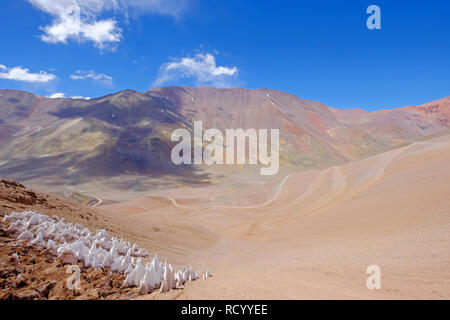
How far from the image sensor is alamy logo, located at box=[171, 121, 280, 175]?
2798 inches

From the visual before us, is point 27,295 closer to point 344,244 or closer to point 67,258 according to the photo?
point 67,258

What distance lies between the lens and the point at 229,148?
7775 cm

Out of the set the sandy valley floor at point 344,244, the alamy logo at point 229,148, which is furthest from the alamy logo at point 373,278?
the alamy logo at point 229,148

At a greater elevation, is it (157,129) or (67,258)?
(157,129)

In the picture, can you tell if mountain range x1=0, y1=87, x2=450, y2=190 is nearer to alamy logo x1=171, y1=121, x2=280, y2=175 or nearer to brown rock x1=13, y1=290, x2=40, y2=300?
alamy logo x1=171, y1=121, x2=280, y2=175

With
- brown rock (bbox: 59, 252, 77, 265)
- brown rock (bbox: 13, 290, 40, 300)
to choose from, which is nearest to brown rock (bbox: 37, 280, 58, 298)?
brown rock (bbox: 13, 290, 40, 300)

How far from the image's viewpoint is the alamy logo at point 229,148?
233 feet

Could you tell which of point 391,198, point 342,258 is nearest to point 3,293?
point 342,258

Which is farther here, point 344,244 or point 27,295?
point 344,244

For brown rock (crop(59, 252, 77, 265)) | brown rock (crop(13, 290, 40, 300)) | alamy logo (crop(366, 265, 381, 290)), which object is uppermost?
brown rock (crop(59, 252, 77, 265))

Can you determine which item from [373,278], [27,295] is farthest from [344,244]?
[27,295]

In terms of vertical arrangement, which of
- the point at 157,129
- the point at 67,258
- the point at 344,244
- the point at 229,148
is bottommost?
the point at 344,244

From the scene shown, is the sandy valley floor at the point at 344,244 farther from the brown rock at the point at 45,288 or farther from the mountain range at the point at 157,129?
the mountain range at the point at 157,129

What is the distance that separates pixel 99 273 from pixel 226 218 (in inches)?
674
